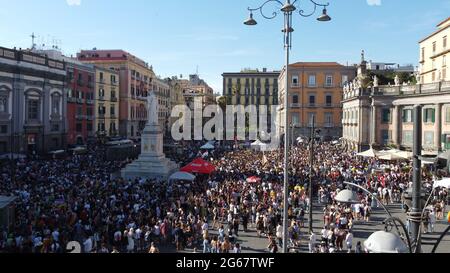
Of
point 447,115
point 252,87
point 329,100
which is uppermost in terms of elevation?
point 252,87

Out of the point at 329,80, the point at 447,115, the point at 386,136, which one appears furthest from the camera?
the point at 329,80

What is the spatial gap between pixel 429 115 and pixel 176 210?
28.5 metres

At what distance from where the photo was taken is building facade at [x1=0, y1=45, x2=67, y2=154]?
4228 cm

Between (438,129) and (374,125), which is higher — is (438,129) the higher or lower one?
the lower one

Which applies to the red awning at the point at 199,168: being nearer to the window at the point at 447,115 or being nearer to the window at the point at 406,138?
the window at the point at 447,115

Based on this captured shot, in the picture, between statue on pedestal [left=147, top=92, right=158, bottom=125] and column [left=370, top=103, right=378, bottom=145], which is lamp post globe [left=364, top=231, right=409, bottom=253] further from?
column [left=370, top=103, right=378, bottom=145]

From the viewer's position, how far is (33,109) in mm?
46250

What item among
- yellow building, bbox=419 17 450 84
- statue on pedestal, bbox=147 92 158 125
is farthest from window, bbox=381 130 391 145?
statue on pedestal, bbox=147 92 158 125

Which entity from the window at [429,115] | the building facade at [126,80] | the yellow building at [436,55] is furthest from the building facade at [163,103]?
the window at [429,115]

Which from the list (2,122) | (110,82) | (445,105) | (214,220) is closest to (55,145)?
(2,122)

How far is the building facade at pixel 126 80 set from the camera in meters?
69.7

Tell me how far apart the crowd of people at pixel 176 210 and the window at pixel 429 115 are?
8945 millimetres

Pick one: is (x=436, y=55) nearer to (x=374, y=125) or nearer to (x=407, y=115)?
(x=407, y=115)

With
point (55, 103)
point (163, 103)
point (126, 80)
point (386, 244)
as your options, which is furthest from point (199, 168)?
point (163, 103)
